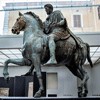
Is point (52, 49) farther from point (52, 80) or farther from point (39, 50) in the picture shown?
point (52, 80)

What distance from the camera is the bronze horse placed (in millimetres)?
3727

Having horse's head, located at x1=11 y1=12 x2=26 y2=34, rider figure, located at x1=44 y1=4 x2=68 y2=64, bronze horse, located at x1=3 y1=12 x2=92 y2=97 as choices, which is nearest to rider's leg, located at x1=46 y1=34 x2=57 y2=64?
rider figure, located at x1=44 y1=4 x2=68 y2=64

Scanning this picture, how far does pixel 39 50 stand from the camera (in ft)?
12.2

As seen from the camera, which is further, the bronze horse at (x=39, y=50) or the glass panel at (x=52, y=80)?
the glass panel at (x=52, y=80)

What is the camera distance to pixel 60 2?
13.2 m

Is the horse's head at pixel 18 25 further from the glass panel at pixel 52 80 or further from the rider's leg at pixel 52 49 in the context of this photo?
the glass panel at pixel 52 80

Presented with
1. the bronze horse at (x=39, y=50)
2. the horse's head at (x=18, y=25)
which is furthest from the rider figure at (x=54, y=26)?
the horse's head at (x=18, y=25)

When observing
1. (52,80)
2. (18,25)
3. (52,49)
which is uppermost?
(18,25)

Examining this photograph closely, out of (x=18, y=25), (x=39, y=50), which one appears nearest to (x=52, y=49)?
(x=39, y=50)

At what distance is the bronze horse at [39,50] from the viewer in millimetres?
3727

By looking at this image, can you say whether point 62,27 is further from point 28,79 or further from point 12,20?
point 12,20

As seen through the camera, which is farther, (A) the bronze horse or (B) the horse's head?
(B) the horse's head

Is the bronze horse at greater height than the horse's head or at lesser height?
lesser

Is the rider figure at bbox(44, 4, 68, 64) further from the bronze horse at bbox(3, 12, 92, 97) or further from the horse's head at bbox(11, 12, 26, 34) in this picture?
the horse's head at bbox(11, 12, 26, 34)
